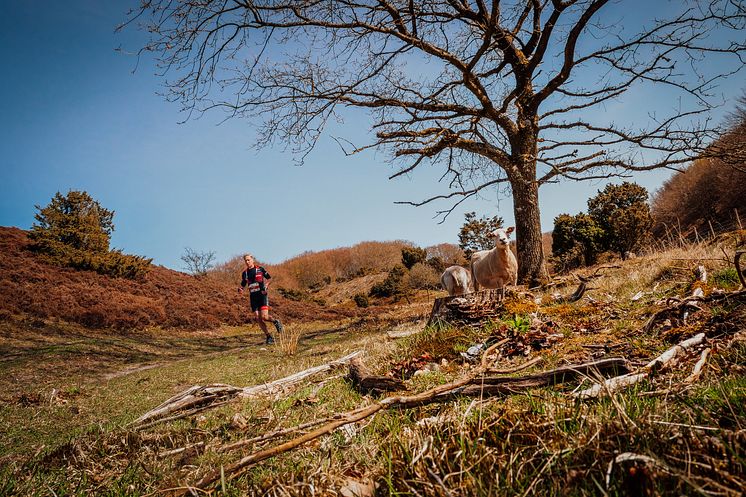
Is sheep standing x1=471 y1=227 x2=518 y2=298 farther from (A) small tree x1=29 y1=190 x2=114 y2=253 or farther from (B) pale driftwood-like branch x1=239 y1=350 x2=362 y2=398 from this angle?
(A) small tree x1=29 y1=190 x2=114 y2=253

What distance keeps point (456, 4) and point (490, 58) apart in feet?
6.28

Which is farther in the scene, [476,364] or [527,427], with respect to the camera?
[476,364]

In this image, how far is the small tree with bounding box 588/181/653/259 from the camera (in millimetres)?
19328

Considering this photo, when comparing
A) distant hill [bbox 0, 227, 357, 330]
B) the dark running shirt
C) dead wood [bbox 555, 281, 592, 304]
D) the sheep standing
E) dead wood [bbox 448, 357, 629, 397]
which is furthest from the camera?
distant hill [bbox 0, 227, 357, 330]

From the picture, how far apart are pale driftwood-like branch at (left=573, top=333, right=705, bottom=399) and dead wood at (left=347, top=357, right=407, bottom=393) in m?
1.38

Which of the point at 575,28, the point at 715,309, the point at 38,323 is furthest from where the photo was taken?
the point at 38,323

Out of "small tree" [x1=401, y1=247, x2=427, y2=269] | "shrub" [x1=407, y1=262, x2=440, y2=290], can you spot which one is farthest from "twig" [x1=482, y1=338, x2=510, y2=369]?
"small tree" [x1=401, y1=247, x2=427, y2=269]

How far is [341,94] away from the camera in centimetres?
914

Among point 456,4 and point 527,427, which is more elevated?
point 456,4

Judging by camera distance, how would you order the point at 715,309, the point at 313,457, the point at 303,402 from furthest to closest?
the point at 303,402 → the point at 715,309 → the point at 313,457

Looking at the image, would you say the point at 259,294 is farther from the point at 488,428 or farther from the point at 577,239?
the point at 577,239

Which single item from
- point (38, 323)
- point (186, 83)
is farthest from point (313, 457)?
point (38, 323)

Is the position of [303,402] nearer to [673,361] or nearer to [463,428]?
[463,428]

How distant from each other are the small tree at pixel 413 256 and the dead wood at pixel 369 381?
105 feet
